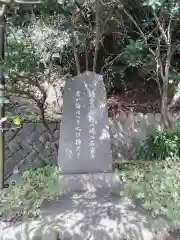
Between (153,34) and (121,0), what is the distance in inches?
38.0

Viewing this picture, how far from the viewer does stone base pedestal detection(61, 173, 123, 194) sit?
4139mm

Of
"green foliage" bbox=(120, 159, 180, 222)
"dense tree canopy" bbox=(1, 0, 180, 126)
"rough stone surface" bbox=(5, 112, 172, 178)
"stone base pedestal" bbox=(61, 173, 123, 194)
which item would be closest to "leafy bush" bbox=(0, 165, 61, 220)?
"stone base pedestal" bbox=(61, 173, 123, 194)

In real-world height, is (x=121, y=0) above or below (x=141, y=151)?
above

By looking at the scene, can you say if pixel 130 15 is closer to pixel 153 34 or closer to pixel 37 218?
pixel 153 34

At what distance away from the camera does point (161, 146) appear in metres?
5.16

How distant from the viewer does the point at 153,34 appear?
5.79m

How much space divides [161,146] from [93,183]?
1.59 metres

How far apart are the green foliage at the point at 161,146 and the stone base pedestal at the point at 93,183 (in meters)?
1.22

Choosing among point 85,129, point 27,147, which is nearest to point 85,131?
point 85,129

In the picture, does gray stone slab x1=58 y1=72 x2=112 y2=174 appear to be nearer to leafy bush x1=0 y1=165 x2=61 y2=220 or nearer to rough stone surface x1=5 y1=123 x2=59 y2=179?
leafy bush x1=0 y1=165 x2=61 y2=220

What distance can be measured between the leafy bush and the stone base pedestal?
422mm

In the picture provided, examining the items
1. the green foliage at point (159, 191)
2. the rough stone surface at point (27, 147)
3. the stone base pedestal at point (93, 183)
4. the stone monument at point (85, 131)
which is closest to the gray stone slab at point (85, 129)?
the stone monument at point (85, 131)

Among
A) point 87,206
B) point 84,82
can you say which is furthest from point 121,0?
point 87,206

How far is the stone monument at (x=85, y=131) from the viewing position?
4.33 m
